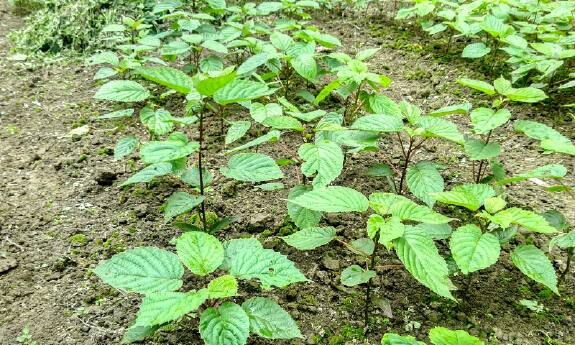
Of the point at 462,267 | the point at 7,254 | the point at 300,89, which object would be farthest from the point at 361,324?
the point at 300,89

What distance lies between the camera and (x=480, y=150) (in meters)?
2.07

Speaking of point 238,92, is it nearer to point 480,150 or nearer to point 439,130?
A: point 439,130

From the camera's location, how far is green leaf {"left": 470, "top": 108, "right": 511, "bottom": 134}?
2.00 metres

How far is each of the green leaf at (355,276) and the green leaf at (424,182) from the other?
361 mm

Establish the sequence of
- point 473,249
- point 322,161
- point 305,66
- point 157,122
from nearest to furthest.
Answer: point 473,249, point 322,161, point 157,122, point 305,66

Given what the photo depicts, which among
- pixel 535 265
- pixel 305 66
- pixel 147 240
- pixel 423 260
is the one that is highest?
pixel 305 66

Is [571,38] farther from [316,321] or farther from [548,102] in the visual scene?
[316,321]

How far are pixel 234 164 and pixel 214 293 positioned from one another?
63 centimetres

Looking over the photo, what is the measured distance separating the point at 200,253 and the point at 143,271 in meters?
0.17

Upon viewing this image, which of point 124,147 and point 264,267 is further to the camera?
point 124,147

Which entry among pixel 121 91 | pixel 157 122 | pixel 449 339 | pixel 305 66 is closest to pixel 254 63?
pixel 305 66

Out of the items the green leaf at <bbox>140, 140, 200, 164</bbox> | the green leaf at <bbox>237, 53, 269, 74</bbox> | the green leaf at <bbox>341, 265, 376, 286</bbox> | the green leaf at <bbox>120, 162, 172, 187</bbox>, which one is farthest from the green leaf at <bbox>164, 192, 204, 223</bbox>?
the green leaf at <bbox>237, 53, 269, 74</bbox>

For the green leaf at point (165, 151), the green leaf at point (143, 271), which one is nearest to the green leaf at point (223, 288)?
the green leaf at point (143, 271)

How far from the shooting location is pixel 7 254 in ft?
6.61
